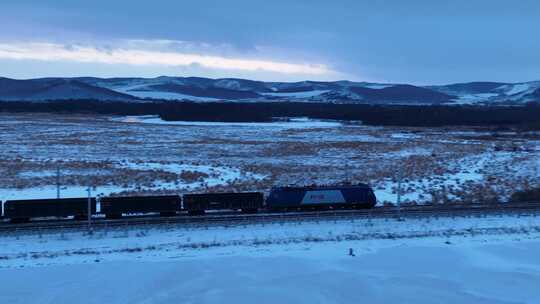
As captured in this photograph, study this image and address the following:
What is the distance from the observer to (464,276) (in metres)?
23.5

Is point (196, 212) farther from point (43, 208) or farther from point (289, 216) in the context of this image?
point (43, 208)

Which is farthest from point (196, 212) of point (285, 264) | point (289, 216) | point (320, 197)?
point (285, 264)

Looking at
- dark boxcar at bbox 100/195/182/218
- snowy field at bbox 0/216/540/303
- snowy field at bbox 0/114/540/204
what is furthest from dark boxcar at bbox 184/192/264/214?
snowy field at bbox 0/114/540/204

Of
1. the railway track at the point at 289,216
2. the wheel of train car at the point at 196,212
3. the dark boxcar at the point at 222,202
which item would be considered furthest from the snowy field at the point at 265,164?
the dark boxcar at the point at 222,202

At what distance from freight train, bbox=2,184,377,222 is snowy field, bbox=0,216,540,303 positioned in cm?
238

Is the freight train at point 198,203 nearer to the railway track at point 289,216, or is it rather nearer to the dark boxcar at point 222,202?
the dark boxcar at point 222,202

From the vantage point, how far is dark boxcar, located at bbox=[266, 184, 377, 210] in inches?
1289

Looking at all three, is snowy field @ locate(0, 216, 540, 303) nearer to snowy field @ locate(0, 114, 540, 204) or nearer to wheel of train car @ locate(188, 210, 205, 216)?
wheel of train car @ locate(188, 210, 205, 216)

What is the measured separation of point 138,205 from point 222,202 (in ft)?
14.0

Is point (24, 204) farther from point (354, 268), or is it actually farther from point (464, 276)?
point (464, 276)

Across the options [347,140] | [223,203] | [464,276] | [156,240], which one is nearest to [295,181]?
[223,203]

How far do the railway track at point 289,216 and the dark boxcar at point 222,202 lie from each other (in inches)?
20.1

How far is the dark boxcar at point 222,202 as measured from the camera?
31.3 metres

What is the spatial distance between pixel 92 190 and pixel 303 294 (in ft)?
71.2
